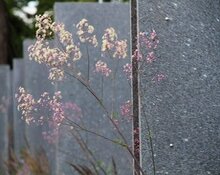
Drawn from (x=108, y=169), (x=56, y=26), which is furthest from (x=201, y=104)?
(x=108, y=169)

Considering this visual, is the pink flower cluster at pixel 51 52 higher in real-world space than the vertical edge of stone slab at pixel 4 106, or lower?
higher

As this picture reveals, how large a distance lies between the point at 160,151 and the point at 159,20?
55 centimetres

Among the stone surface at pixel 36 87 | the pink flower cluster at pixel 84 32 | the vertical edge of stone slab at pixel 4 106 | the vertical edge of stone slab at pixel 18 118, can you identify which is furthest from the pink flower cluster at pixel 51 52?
the vertical edge of stone slab at pixel 18 118

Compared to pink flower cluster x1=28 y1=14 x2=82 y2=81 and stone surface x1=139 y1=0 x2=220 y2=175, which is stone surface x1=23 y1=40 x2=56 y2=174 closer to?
stone surface x1=139 y1=0 x2=220 y2=175

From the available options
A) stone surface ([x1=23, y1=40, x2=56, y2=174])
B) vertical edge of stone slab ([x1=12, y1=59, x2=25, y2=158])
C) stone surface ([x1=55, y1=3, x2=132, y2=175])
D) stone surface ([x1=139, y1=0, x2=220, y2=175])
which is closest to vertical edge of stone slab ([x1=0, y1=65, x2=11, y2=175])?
vertical edge of stone slab ([x1=12, y1=59, x2=25, y2=158])

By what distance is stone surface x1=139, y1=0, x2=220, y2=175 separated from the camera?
3.32 metres

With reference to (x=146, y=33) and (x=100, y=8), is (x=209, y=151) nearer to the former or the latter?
(x=146, y=33)

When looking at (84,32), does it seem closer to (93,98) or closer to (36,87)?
(93,98)

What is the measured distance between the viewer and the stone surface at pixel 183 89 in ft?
10.9

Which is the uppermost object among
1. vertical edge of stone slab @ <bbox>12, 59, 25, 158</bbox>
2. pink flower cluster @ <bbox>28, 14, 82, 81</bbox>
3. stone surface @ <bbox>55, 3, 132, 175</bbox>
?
pink flower cluster @ <bbox>28, 14, 82, 81</bbox>

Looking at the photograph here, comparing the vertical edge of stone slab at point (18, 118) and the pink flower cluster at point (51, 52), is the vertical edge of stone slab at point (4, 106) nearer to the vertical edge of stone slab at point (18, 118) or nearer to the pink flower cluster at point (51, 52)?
the vertical edge of stone slab at point (18, 118)

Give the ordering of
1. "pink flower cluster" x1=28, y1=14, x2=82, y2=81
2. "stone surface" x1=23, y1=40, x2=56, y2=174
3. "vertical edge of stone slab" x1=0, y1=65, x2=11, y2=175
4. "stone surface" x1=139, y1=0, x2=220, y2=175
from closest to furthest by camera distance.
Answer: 1. "pink flower cluster" x1=28, y1=14, x2=82, y2=81
2. "stone surface" x1=139, y1=0, x2=220, y2=175
3. "stone surface" x1=23, y1=40, x2=56, y2=174
4. "vertical edge of stone slab" x1=0, y1=65, x2=11, y2=175

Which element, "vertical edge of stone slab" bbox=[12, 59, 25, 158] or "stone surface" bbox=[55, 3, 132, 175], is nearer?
"stone surface" bbox=[55, 3, 132, 175]

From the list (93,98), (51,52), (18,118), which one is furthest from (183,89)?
(18,118)
